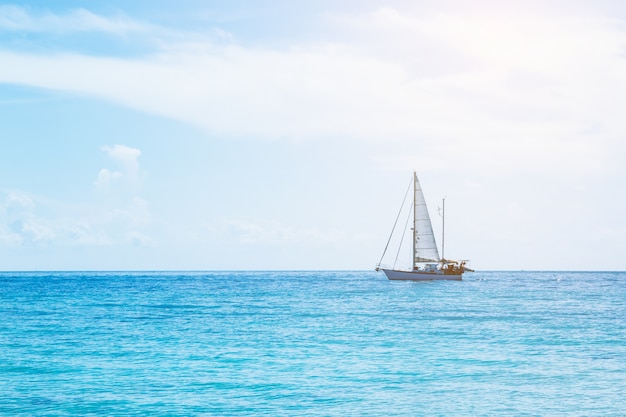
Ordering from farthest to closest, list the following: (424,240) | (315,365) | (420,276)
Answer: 1. (420,276)
2. (424,240)
3. (315,365)

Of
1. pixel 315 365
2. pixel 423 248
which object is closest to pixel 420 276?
pixel 423 248

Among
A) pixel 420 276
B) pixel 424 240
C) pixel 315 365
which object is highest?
pixel 424 240

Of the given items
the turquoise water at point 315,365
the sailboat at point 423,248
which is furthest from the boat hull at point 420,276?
the turquoise water at point 315,365

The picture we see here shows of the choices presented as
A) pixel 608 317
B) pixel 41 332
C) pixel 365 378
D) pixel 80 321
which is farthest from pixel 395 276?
pixel 365 378

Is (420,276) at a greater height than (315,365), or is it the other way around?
(420,276)

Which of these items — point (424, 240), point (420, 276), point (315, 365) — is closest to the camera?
point (315, 365)

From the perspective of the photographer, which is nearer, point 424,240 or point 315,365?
point 315,365

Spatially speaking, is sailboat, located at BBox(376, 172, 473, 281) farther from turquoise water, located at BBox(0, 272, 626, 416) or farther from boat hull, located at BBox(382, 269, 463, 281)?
turquoise water, located at BBox(0, 272, 626, 416)

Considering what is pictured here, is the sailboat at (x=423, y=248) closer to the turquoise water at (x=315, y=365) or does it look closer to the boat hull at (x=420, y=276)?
the boat hull at (x=420, y=276)

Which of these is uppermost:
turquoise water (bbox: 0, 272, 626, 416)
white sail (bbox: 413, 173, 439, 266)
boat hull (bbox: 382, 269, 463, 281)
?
white sail (bbox: 413, 173, 439, 266)

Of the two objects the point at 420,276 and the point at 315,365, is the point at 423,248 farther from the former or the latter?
the point at 315,365

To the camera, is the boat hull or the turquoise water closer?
the turquoise water

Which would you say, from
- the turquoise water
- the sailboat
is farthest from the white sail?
the turquoise water

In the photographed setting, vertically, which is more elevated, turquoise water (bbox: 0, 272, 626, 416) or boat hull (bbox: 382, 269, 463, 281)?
boat hull (bbox: 382, 269, 463, 281)
